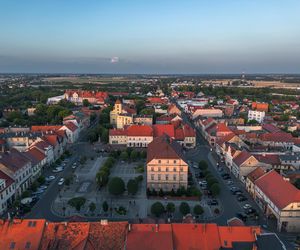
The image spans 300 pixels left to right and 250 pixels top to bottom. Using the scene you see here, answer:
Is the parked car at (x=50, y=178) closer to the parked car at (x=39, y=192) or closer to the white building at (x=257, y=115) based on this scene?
the parked car at (x=39, y=192)

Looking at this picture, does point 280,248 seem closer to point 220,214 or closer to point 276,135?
point 220,214

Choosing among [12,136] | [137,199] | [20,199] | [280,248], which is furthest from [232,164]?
[12,136]

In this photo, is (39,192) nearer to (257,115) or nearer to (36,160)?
(36,160)

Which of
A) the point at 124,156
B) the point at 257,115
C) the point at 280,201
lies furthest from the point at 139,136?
the point at 257,115

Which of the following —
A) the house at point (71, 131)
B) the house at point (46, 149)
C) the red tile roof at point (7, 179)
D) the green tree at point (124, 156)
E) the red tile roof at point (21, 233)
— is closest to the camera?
the red tile roof at point (21, 233)

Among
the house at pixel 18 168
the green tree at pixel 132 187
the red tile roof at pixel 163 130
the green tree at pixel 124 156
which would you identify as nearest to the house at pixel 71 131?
the green tree at pixel 124 156
